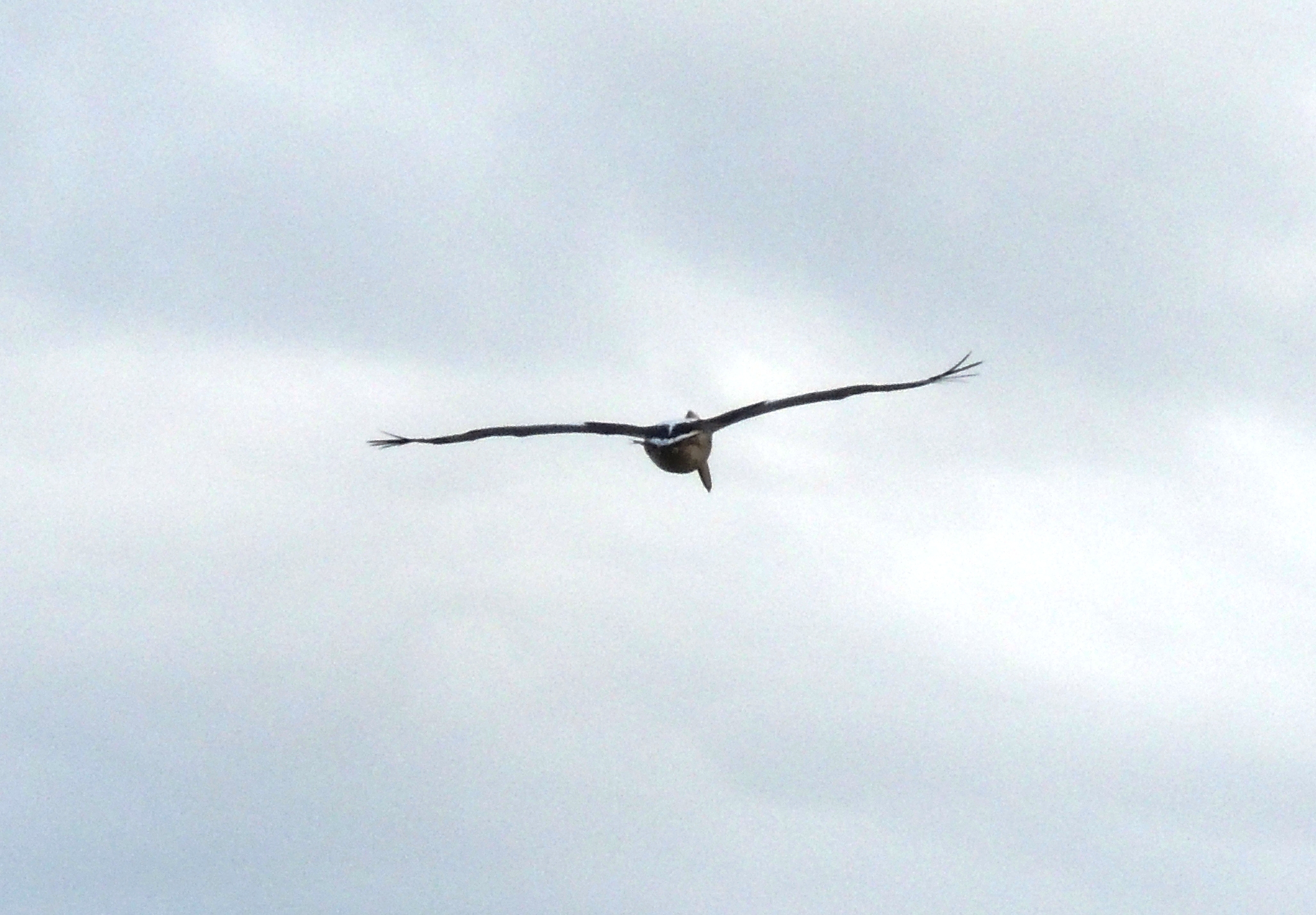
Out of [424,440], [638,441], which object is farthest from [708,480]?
[424,440]

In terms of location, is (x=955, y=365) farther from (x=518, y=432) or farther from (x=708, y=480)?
(x=518, y=432)

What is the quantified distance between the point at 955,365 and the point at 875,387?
11.0 feet

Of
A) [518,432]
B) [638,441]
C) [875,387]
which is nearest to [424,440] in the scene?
[518,432]

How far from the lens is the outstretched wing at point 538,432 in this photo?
68.2 meters

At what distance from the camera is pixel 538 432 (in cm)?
7088

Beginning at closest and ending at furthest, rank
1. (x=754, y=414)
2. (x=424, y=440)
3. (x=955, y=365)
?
(x=955, y=365) → (x=754, y=414) → (x=424, y=440)

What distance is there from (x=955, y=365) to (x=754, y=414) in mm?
7254

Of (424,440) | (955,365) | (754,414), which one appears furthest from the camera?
(424,440)

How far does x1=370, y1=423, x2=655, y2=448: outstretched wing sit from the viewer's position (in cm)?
6825

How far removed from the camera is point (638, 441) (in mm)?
68250

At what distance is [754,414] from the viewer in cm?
6731

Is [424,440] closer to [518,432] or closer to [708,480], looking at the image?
[518,432]

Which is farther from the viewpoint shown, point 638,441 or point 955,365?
point 638,441

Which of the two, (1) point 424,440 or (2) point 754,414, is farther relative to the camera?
(1) point 424,440
